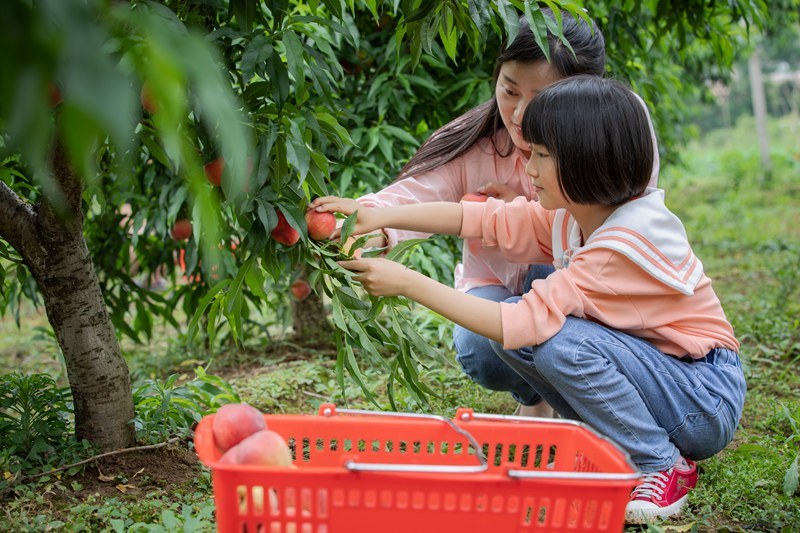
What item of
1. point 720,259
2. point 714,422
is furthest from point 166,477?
point 720,259

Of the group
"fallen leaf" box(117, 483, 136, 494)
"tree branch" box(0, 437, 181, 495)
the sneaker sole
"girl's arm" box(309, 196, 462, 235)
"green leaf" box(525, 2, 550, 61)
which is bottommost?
the sneaker sole

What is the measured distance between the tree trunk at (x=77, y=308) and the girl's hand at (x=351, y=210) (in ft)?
1.52

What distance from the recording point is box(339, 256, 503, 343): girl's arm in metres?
1.58

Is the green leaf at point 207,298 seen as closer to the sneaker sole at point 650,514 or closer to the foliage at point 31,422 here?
the foliage at point 31,422

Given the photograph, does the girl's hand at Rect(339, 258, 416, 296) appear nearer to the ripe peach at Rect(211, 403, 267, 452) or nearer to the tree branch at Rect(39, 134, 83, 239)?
the ripe peach at Rect(211, 403, 267, 452)

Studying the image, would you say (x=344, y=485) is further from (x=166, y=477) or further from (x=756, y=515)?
(x=756, y=515)

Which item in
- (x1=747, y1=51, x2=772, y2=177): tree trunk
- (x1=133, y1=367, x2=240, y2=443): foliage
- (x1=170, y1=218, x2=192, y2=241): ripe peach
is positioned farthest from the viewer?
(x1=747, y1=51, x2=772, y2=177): tree trunk

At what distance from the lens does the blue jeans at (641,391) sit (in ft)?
5.38

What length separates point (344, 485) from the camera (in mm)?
1132

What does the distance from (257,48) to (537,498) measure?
834mm

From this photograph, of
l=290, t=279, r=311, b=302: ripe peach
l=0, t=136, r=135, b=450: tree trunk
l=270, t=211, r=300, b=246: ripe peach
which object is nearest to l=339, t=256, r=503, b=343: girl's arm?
l=270, t=211, r=300, b=246: ripe peach

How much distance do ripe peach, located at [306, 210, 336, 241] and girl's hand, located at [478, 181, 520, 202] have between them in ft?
2.13

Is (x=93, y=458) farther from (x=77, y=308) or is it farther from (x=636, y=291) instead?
(x=636, y=291)

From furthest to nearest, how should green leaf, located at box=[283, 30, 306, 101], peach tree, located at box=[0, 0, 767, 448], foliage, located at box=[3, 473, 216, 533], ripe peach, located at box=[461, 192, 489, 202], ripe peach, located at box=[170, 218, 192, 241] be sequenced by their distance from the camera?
ripe peach, located at box=[170, 218, 192, 241] < ripe peach, located at box=[461, 192, 489, 202] < foliage, located at box=[3, 473, 216, 533] < green leaf, located at box=[283, 30, 306, 101] < peach tree, located at box=[0, 0, 767, 448]
